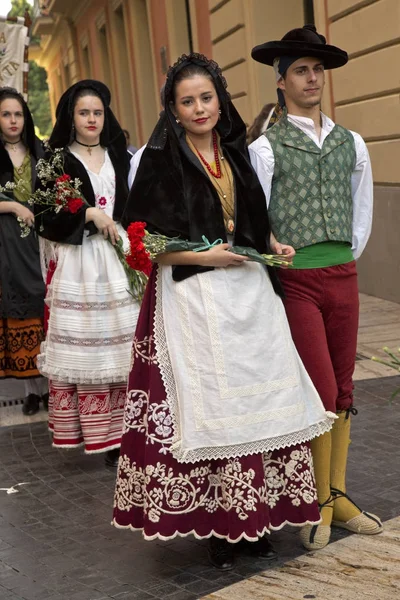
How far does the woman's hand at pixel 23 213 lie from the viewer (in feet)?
22.8

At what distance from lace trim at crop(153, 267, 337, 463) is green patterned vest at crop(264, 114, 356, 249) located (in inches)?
21.9

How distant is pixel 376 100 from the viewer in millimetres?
10289

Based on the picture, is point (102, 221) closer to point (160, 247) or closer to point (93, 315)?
point (93, 315)

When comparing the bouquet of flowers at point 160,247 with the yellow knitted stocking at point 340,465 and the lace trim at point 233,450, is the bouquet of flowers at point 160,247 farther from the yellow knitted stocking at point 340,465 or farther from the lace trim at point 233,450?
the yellow knitted stocking at point 340,465

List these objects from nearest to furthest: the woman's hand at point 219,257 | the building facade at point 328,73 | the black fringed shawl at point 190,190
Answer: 1. the woman's hand at point 219,257
2. the black fringed shawl at point 190,190
3. the building facade at point 328,73

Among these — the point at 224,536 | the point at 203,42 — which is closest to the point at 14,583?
the point at 224,536

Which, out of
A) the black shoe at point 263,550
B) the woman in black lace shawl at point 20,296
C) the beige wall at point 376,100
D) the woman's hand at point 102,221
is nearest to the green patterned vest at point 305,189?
the black shoe at point 263,550

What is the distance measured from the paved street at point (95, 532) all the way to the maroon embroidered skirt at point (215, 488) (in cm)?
21

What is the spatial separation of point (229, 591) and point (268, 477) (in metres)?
0.48

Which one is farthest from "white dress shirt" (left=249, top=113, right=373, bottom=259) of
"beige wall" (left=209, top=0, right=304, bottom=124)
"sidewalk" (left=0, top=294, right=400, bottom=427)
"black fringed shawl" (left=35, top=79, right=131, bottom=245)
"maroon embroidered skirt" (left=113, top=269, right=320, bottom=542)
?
"beige wall" (left=209, top=0, right=304, bottom=124)

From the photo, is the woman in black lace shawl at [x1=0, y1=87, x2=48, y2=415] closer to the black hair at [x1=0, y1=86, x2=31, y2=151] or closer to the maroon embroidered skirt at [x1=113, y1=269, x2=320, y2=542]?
the black hair at [x1=0, y1=86, x2=31, y2=151]

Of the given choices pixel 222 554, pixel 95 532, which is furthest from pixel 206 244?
pixel 95 532

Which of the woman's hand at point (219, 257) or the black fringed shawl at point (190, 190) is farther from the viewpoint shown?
the black fringed shawl at point (190, 190)

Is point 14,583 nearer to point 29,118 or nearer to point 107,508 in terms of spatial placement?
point 107,508
